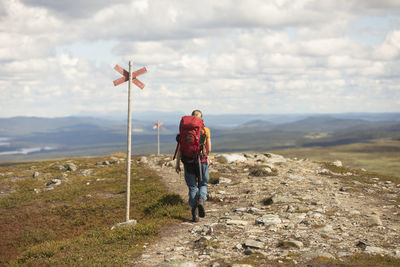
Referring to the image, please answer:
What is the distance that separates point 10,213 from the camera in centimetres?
2025

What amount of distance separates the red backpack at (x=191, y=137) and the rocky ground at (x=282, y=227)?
2692 mm

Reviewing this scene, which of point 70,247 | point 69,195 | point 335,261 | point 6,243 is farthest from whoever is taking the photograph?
point 69,195

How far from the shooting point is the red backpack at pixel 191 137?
12070 millimetres

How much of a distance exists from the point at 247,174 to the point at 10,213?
15892 mm

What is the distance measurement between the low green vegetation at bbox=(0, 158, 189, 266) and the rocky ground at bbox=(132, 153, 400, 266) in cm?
117

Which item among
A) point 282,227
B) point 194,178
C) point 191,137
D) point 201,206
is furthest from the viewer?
point 201,206

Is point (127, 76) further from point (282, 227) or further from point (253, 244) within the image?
point (282, 227)

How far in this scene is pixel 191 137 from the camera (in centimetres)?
1216

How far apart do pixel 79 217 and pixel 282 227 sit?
11.2 m

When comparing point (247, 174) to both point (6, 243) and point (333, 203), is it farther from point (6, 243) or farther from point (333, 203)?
point (6, 243)

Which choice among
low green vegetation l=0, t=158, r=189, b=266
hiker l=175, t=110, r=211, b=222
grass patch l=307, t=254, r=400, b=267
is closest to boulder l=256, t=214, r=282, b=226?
hiker l=175, t=110, r=211, b=222

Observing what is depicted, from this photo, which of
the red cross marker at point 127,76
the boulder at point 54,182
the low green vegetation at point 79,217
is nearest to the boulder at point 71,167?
the low green vegetation at point 79,217

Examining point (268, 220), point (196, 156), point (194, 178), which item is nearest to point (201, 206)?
point (194, 178)

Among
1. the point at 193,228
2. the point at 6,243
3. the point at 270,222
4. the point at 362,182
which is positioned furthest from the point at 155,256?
the point at 362,182
